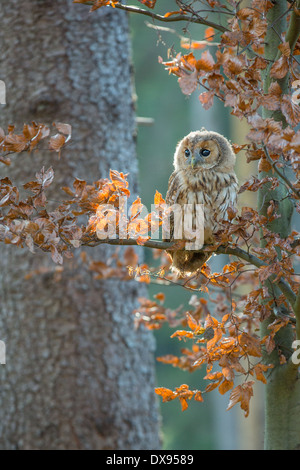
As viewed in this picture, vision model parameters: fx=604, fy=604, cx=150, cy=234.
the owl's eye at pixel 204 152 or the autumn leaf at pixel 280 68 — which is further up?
the owl's eye at pixel 204 152

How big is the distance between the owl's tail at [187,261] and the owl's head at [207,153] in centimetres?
40

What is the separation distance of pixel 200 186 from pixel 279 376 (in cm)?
90

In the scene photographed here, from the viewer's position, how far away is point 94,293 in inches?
136

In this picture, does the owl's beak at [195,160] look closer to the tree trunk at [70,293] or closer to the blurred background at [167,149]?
the tree trunk at [70,293]

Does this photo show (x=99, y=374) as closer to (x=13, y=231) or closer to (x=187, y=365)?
(x=187, y=365)

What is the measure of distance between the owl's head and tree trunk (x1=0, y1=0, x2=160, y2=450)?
0.86m

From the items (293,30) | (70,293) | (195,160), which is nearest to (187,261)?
(195,160)

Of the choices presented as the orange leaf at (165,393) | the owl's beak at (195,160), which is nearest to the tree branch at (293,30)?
the owl's beak at (195,160)

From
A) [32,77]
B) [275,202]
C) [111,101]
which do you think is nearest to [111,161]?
[111,101]

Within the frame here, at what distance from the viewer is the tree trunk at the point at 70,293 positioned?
11.1 ft

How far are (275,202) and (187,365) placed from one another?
3.84 feet

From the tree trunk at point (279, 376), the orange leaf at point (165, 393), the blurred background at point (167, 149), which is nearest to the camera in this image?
the orange leaf at point (165, 393)

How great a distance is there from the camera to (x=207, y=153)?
279 centimetres

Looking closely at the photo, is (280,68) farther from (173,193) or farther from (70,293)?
(70,293)
